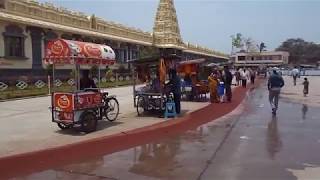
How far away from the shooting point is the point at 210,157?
868 centimetres

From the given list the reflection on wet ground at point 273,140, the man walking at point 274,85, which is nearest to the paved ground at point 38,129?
the man walking at point 274,85

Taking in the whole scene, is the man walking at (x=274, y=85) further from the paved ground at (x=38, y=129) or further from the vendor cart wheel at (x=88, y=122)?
the vendor cart wheel at (x=88, y=122)

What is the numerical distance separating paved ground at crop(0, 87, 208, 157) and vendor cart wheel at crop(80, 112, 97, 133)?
0.19 meters

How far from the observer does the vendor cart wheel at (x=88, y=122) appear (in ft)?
37.8

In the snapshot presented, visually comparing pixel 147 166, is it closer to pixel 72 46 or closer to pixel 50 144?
pixel 50 144

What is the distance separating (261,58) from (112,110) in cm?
13246

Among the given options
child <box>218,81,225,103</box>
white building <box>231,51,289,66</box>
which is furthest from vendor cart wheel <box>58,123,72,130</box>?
white building <box>231,51,289,66</box>

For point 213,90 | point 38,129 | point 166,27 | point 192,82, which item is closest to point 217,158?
point 38,129

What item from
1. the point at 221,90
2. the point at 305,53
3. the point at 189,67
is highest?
the point at 305,53

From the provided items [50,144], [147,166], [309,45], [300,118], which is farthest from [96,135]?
[309,45]

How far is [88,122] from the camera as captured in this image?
11.7 metres

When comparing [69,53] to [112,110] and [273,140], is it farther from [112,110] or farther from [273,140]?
[273,140]

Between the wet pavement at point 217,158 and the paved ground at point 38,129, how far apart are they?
5.83ft

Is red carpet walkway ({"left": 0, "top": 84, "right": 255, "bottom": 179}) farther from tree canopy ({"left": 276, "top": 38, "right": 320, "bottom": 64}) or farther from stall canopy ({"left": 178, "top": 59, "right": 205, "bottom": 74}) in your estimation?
tree canopy ({"left": 276, "top": 38, "right": 320, "bottom": 64})
